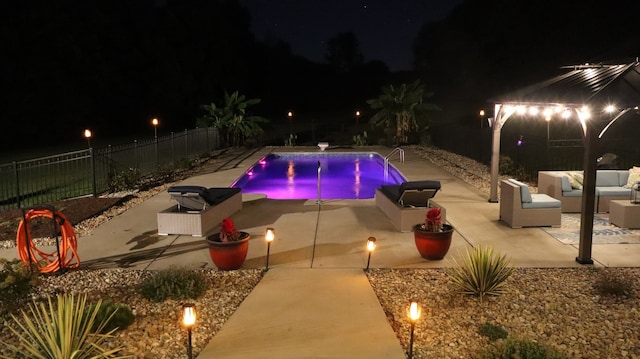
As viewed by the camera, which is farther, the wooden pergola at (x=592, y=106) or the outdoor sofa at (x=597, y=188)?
the outdoor sofa at (x=597, y=188)

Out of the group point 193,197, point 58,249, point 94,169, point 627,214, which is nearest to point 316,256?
point 193,197

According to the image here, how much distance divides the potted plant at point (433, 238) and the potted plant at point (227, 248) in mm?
2440

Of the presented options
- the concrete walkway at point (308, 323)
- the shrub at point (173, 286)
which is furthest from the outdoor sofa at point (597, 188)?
the shrub at point (173, 286)

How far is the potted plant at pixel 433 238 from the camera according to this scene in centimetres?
759

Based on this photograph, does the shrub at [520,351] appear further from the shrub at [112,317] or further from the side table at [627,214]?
the side table at [627,214]

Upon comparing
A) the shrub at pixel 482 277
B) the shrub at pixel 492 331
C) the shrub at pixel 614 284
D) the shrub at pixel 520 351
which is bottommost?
the shrub at pixel 492 331

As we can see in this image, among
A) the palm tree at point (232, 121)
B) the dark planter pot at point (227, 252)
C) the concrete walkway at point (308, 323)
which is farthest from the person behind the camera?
the palm tree at point (232, 121)

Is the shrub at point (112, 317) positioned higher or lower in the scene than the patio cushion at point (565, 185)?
lower

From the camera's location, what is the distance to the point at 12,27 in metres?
31.3

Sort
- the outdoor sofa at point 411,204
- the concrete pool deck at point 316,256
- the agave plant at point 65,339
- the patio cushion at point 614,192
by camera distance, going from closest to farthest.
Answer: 1. the agave plant at point 65,339
2. the concrete pool deck at point 316,256
3. the outdoor sofa at point 411,204
4. the patio cushion at point 614,192

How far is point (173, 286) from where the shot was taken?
20.8ft

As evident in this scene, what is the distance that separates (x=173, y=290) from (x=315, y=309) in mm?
1697

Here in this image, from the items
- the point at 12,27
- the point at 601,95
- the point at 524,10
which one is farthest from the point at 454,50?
the point at 601,95

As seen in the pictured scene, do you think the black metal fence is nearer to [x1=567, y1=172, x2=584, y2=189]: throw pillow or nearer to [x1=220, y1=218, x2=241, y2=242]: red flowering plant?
[x1=220, y1=218, x2=241, y2=242]: red flowering plant
